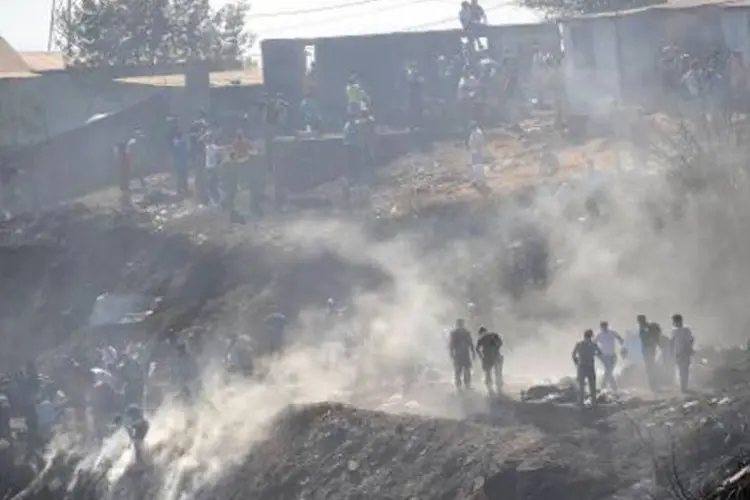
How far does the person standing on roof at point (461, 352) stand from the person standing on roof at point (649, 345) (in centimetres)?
273

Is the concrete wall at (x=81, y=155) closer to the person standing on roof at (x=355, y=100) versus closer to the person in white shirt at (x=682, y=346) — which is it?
the person standing on roof at (x=355, y=100)

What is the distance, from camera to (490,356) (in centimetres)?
2498

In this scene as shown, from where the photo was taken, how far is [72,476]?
1164 inches

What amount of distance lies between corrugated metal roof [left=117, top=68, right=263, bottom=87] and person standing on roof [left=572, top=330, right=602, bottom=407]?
22494mm

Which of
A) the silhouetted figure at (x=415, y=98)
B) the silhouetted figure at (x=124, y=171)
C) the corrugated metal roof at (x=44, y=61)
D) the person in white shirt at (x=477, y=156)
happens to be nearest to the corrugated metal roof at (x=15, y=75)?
the corrugated metal roof at (x=44, y=61)

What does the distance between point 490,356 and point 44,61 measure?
3192cm

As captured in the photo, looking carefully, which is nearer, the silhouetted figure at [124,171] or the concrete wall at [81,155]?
the silhouetted figure at [124,171]

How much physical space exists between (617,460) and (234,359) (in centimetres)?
998

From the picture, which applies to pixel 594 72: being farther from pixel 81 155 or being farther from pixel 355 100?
pixel 81 155

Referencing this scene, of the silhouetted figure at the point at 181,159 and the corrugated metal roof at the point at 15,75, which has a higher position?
the corrugated metal roof at the point at 15,75

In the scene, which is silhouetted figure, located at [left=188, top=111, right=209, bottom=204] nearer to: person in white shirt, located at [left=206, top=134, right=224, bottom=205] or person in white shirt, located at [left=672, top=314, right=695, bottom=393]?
person in white shirt, located at [left=206, top=134, right=224, bottom=205]

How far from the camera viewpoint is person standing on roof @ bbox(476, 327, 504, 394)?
24.9 metres

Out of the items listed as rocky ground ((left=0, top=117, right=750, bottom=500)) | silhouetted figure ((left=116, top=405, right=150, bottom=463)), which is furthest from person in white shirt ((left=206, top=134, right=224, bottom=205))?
silhouetted figure ((left=116, top=405, right=150, bottom=463))

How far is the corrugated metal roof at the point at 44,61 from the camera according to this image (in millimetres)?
50734
